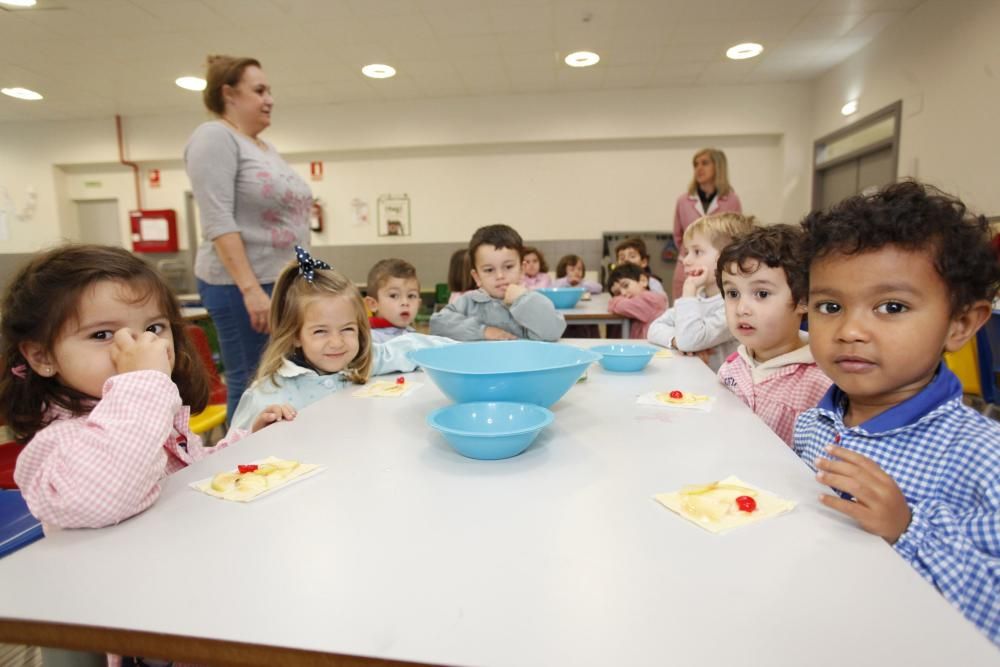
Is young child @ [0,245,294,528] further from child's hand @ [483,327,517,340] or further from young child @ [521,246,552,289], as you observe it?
young child @ [521,246,552,289]

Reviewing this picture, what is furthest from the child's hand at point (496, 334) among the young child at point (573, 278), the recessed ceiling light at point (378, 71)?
the recessed ceiling light at point (378, 71)

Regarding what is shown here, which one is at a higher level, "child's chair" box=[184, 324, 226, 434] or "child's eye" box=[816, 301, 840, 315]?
"child's eye" box=[816, 301, 840, 315]

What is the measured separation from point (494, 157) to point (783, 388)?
554 centimetres

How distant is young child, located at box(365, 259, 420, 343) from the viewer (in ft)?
7.23

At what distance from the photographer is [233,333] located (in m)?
1.98

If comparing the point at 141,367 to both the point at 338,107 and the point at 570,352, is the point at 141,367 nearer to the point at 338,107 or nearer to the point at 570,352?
the point at 570,352

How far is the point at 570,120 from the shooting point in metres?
5.93

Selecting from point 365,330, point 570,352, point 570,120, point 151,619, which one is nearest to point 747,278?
point 570,352

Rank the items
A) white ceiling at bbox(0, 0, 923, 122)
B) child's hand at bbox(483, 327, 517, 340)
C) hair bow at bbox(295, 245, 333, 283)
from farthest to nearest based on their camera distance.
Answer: white ceiling at bbox(0, 0, 923, 122) → child's hand at bbox(483, 327, 517, 340) → hair bow at bbox(295, 245, 333, 283)

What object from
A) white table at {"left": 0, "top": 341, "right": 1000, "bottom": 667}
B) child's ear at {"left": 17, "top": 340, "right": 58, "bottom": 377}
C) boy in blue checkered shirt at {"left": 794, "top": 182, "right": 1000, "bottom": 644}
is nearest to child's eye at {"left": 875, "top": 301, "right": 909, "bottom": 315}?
boy in blue checkered shirt at {"left": 794, "top": 182, "right": 1000, "bottom": 644}

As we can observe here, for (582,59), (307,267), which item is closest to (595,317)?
(307,267)

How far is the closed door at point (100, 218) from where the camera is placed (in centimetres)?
684

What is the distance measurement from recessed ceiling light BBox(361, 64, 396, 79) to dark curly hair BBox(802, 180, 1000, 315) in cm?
485

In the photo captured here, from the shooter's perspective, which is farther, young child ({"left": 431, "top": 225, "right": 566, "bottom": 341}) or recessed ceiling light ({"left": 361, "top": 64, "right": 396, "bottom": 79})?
recessed ceiling light ({"left": 361, "top": 64, "right": 396, "bottom": 79})
